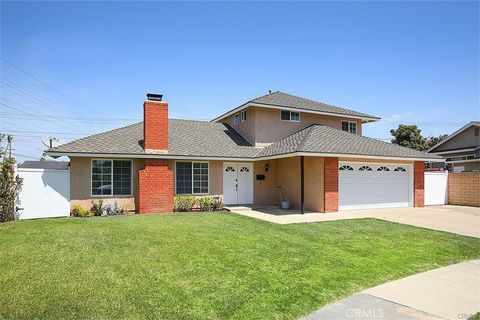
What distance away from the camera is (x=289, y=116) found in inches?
780

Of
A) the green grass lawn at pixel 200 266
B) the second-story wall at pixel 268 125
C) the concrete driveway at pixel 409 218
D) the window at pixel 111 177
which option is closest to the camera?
the green grass lawn at pixel 200 266

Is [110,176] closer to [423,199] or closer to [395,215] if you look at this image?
[395,215]

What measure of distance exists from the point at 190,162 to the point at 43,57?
9446 mm

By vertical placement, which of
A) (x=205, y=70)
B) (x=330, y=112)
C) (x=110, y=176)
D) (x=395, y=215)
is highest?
(x=205, y=70)

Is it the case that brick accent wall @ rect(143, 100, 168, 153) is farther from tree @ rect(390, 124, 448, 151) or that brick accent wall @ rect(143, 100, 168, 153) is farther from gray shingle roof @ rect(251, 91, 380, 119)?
tree @ rect(390, 124, 448, 151)

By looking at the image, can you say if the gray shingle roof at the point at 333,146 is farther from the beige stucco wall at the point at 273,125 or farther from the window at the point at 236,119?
the window at the point at 236,119

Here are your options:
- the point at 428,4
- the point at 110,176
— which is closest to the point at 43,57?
the point at 110,176

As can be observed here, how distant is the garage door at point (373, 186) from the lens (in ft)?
52.5

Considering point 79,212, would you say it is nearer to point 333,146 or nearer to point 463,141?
point 333,146

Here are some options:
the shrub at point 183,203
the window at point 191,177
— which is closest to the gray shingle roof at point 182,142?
the window at point 191,177

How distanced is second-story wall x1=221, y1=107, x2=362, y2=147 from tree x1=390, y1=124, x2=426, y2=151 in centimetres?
2566

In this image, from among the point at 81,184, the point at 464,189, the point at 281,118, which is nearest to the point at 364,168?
the point at 281,118

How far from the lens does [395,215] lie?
47.3ft

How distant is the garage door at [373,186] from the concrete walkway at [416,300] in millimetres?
9934
